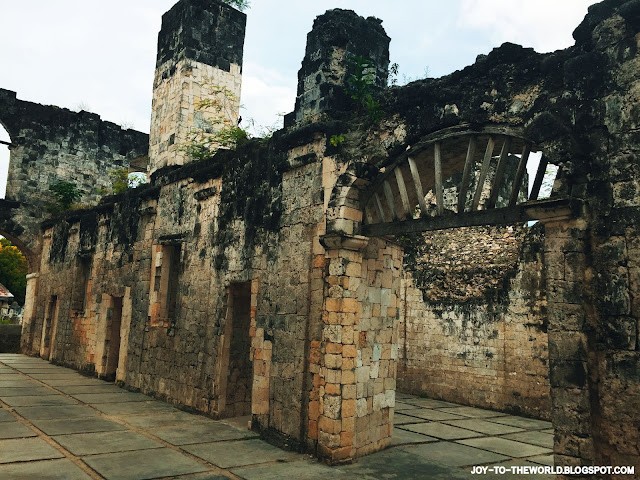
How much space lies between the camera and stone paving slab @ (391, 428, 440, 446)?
7.53 meters

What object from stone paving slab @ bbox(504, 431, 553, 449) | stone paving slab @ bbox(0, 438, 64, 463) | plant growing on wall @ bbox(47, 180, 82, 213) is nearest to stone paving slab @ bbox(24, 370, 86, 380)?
stone paving slab @ bbox(0, 438, 64, 463)

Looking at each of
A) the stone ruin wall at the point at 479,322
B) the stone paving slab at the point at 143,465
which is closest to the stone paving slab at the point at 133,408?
the stone paving slab at the point at 143,465

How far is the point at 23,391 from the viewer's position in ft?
33.8

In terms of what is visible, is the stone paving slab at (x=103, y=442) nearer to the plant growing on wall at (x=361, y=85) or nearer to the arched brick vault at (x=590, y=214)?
the arched brick vault at (x=590, y=214)

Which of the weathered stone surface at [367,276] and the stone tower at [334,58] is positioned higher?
the stone tower at [334,58]

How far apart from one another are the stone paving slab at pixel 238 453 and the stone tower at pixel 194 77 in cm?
656

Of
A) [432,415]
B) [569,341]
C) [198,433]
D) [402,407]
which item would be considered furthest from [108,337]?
[569,341]

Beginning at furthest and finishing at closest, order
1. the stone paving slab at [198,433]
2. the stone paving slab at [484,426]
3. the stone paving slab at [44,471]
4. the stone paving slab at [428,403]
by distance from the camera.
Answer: the stone paving slab at [428,403] < the stone paving slab at [484,426] < the stone paving slab at [198,433] < the stone paving slab at [44,471]

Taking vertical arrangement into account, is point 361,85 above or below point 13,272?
above

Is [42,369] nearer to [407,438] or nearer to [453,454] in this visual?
[407,438]

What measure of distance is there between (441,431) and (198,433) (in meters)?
3.83

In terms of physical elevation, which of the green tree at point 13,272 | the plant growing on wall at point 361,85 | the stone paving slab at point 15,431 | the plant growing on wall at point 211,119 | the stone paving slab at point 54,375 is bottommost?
the stone paving slab at point 54,375

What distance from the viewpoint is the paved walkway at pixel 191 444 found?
5.77m

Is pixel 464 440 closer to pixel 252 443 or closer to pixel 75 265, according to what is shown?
pixel 252 443
